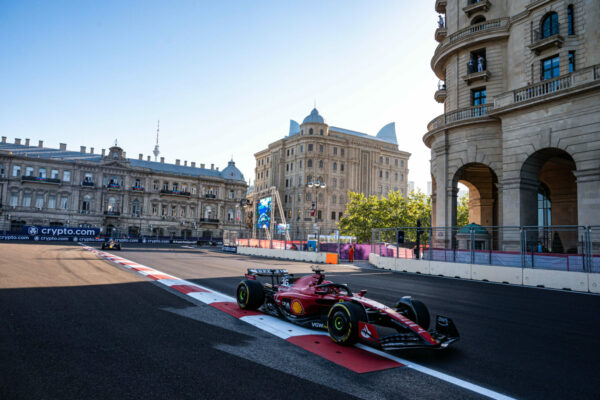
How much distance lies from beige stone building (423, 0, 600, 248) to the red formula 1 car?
17002 millimetres

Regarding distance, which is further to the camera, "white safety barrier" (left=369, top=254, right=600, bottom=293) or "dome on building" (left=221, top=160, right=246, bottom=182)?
"dome on building" (left=221, top=160, right=246, bottom=182)

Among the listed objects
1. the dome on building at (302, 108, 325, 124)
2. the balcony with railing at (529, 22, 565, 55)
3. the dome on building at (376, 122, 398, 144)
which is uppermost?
the dome on building at (376, 122, 398, 144)

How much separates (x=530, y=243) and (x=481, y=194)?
15563mm

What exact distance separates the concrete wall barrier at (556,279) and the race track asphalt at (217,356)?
21.9ft

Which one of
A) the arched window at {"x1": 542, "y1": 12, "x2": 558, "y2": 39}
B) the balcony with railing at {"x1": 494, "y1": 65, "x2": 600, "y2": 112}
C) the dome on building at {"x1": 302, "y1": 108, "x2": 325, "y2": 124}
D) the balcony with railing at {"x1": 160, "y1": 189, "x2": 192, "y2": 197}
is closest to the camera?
the balcony with railing at {"x1": 494, "y1": 65, "x2": 600, "y2": 112}

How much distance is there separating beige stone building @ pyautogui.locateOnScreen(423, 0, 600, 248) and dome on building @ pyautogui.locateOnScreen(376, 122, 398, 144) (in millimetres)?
68245

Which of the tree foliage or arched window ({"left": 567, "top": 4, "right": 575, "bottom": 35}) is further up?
arched window ({"left": 567, "top": 4, "right": 575, "bottom": 35})

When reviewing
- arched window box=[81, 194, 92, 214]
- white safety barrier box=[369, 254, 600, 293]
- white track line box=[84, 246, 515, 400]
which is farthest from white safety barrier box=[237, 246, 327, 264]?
arched window box=[81, 194, 92, 214]

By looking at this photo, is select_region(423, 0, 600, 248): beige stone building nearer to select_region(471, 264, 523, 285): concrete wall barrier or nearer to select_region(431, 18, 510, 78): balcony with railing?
select_region(431, 18, 510, 78): balcony with railing

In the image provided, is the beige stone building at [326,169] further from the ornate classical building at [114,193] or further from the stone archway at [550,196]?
the stone archway at [550,196]

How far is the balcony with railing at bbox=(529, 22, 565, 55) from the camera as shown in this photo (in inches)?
935

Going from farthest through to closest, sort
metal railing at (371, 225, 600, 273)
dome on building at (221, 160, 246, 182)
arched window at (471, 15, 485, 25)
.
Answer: dome on building at (221, 160, 246, 182), arched window at (471, 15, 485, 25), metal railing at (371, 225, 600, 273)

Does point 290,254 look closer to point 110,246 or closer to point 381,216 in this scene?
point 110,246

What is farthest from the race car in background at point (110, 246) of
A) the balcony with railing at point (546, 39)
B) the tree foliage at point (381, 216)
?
the balcony with railing at point (546, 39)
